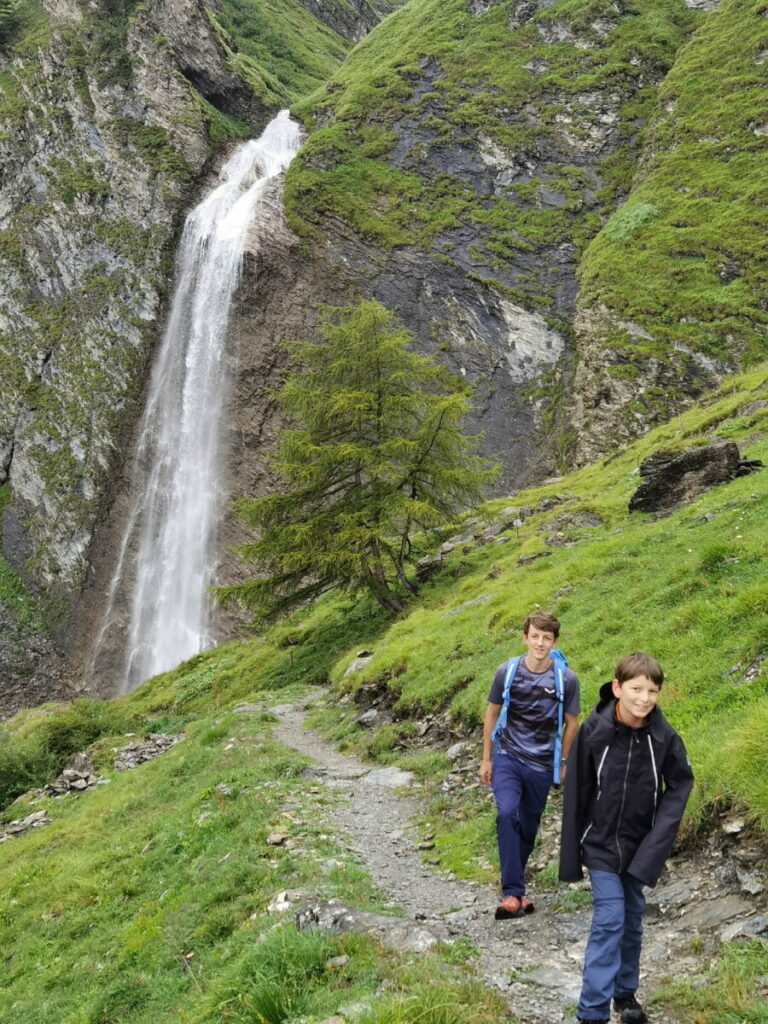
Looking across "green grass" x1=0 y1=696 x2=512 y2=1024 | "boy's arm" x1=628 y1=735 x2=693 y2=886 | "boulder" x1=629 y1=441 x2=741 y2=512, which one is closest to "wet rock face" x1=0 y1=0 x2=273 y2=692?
"green grass" x1=0 y1=696 x2=512 y2=1024

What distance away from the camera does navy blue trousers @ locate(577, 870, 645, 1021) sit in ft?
13.6

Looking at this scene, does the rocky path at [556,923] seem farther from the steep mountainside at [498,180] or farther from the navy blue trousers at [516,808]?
the steep mountainside at [498,180]

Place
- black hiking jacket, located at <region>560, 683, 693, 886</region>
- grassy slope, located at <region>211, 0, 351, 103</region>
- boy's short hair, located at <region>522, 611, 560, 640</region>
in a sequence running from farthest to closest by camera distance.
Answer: grassy slope, located at <region>211, 0, 351, 103</region> < boy's short hair, located at <region>522, 611, 560, 640</region> < black hiking jacket, located at <region>560, 683, 693, 886</region>

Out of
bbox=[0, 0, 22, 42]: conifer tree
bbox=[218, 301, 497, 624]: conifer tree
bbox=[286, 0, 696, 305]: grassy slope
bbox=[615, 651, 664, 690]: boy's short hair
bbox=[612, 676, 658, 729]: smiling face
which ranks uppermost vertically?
bbox=[0, 0, 22, 42]: conifer tree

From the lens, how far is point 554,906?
242 inches

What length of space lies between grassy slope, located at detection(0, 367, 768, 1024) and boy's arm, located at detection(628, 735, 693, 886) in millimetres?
770

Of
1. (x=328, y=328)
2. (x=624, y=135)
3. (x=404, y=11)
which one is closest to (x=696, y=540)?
(x=328, y=328)

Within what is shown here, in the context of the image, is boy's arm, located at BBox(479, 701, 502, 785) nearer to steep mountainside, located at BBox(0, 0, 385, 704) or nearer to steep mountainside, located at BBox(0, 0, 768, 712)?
steep mountainside, located at BBox(0, 0, 768, 712)

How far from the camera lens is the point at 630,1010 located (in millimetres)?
4195

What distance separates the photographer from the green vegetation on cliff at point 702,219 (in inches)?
1391

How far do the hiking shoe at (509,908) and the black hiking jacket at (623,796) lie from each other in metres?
1.63

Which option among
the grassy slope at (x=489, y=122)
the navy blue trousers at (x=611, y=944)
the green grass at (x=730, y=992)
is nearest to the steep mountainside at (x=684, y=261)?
→ the grassy slope at (x=489, y=122)

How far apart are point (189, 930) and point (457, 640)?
896 cm

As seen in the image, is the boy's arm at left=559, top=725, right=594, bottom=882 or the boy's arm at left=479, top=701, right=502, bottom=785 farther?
the boy's arm at left=479, top=701, right=502, bottom=785
